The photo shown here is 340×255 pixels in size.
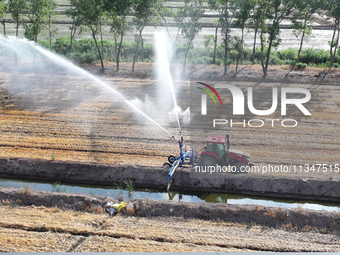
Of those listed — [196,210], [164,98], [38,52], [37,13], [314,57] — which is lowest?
[196,210]

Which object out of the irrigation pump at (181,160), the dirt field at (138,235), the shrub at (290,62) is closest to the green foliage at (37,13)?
the shrub at (290,62)

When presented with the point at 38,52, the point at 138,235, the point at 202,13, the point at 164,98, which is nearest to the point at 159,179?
the point at 138,235

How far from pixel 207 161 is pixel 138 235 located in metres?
5.46

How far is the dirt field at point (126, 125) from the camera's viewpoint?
21859 mm

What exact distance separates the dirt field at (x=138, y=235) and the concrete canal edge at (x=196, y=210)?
38 cm

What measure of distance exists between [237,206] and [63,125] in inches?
511

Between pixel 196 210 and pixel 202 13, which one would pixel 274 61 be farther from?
pixel 196 210

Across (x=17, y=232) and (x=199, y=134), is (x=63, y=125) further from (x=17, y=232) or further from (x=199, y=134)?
(x=17, y=232)

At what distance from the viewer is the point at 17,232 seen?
14.5 meters

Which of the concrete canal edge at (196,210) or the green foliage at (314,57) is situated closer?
the concrete canal edge at (196,210)

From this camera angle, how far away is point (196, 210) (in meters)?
16.2

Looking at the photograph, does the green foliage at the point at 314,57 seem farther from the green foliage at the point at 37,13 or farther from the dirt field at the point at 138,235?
the dirt field at the point at 138,235

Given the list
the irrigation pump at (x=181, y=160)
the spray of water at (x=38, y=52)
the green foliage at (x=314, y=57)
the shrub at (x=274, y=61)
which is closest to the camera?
the irrigation pump at (x=181, y=160)

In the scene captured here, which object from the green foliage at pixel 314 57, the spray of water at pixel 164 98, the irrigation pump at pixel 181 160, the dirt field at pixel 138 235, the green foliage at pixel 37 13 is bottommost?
the dirt field at pixel 138 235
